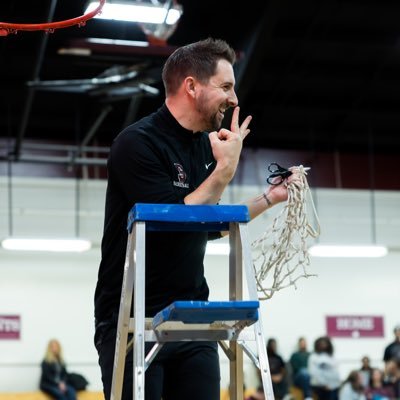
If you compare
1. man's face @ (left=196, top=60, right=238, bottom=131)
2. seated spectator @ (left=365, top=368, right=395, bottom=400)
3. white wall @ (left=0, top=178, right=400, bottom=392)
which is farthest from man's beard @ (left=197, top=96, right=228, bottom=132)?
white wall @ (left=0, top=178, right=400, bottom=392)

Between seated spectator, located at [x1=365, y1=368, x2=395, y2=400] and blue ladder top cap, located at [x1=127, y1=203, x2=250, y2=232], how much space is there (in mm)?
13069

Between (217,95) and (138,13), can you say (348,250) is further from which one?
(217,95)

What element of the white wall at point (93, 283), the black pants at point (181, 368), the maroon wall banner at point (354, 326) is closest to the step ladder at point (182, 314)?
the black pants at point (181, 368)

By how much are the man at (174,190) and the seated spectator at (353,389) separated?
1275cm

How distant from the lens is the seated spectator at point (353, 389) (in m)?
15.9

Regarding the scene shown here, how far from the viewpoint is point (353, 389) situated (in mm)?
15992

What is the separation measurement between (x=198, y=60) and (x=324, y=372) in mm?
13311

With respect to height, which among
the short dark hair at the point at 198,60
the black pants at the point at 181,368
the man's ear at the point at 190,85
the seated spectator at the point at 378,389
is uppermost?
the short dark hair at the point at 198,60

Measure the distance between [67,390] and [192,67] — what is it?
1312cm

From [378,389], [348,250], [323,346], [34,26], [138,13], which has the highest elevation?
[138,13]

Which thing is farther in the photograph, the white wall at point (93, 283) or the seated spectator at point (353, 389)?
the white wall at point (93, 283)

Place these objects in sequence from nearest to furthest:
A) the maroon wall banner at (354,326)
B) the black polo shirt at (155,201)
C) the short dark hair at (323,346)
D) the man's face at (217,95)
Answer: the black polo shirt at (155,201), the man's face at (217,95), the short dark hair at (323,346), the maroon wall banner at (354,326)

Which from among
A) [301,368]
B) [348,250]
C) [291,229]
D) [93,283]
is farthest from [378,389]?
[291,229]

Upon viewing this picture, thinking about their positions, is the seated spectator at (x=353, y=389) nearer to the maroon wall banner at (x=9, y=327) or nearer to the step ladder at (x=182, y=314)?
the maroon wall banner at (x=9, y=327)
